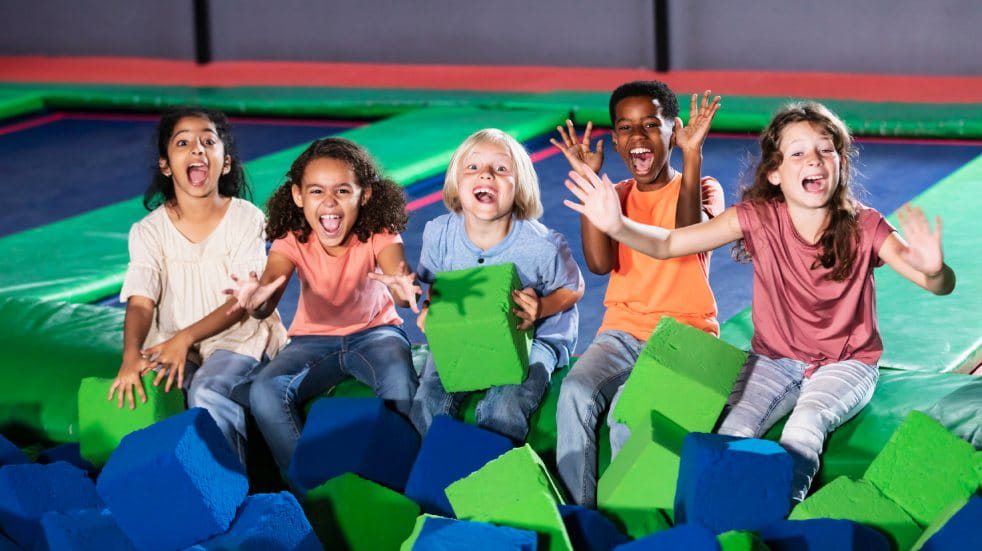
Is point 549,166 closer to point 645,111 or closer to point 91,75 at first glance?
point 645,111

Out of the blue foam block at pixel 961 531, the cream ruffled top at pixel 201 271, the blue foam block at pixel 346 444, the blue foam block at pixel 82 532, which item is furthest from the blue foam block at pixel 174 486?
the blue foam block at pixel 961 531

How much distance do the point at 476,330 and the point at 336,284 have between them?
456mm

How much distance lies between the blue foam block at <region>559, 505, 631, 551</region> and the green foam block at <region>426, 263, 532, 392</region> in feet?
1.52

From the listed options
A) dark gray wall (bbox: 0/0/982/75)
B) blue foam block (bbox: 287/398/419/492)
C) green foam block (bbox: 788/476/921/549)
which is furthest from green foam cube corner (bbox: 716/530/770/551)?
dark gray wall (bbox: 0/0/982/75)

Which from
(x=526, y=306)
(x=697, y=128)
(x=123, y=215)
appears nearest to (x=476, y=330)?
(x=526, y=306)

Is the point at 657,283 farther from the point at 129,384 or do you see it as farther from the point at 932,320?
the point at 129,384

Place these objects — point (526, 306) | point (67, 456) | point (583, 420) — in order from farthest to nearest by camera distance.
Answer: point (67, 456) → point (526, 306) → point (583, 420)

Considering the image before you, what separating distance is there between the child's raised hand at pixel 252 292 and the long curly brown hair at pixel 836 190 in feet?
3.52

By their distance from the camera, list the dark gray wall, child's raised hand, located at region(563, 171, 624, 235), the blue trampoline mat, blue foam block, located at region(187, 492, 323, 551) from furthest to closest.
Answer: the dark gray wall → the blue trampoline mat → child's raised hand, located at region(563, 171, 624, 235) → blue foam block, located at region(187, 492, 323, 551)

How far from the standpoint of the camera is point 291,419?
9.75ft

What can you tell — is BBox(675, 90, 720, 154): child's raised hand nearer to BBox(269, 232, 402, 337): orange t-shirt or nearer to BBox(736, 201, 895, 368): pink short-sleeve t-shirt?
→ BBox(736, 201, 895, 368): pink short-sleeve t-shirt

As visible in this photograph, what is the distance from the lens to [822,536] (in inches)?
89.6

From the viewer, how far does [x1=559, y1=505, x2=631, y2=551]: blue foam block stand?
2449mm

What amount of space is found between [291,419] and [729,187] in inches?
119
